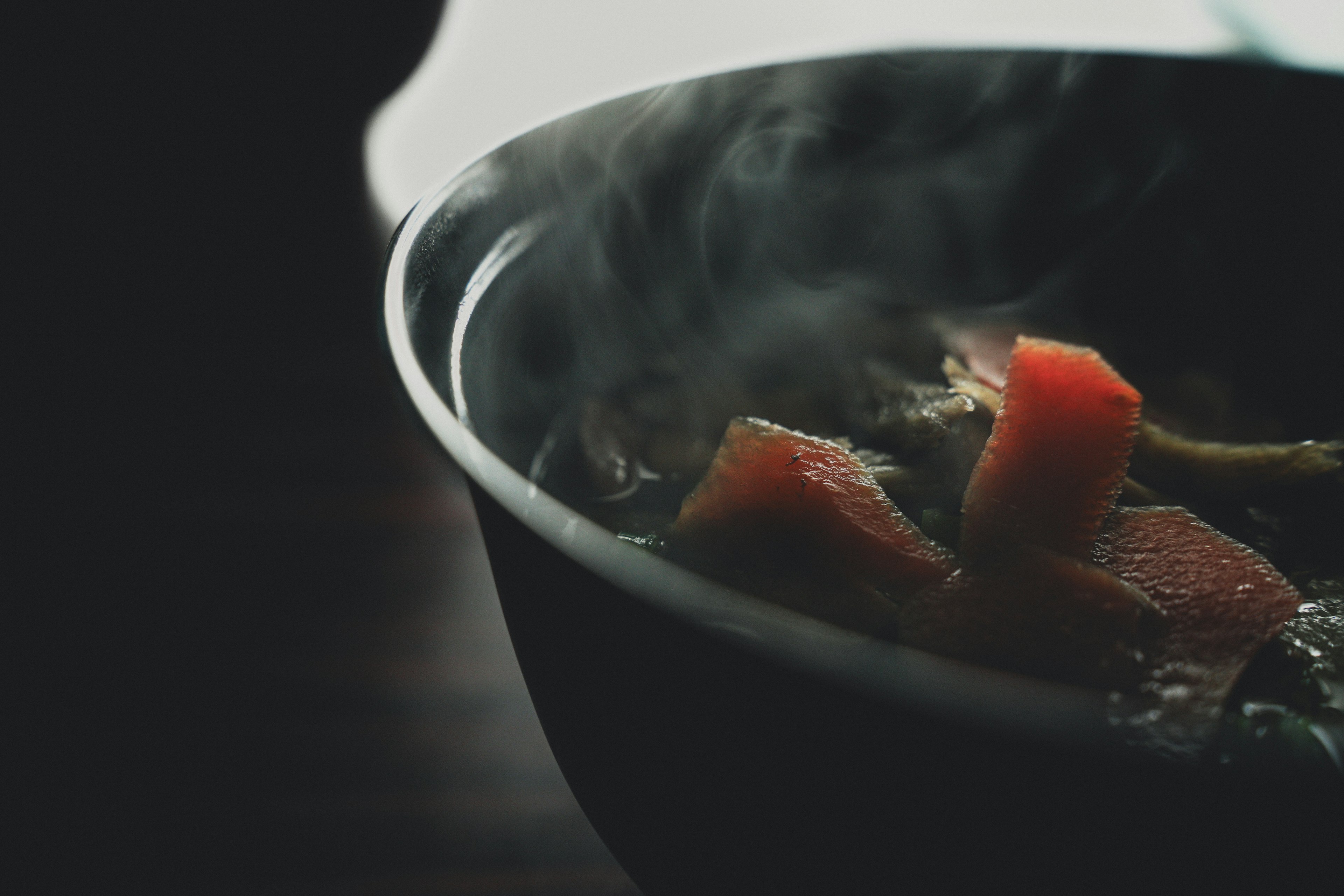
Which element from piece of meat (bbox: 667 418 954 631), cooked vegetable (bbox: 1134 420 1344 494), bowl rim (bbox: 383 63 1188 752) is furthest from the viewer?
cooked vegetable (bbox: 1134 420 1344 494)

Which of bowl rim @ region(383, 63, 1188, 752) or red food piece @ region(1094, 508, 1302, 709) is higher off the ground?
bowl rim @ region(383, 63, 1188, 752)

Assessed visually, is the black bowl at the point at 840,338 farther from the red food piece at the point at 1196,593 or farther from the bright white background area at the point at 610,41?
the bright white background area at the point at 610,41

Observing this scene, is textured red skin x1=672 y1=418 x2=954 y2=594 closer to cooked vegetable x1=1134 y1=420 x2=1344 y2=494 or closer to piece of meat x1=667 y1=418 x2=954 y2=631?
piece of meat x1=667 y1=418 x2=954 y2=631

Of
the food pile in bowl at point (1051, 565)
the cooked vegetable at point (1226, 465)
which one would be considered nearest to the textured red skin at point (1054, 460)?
the food pile in bowl at point (1051, 565)

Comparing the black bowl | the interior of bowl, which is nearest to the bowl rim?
the black bowl

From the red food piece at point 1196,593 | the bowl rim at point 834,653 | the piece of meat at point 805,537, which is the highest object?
the bowl rim at point 834,653

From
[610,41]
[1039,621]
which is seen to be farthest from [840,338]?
[610,41]

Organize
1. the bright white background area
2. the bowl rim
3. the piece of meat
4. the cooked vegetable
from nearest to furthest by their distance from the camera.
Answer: the bowl rim
the piece of meat
the cooked vegetable
the bright white background area
